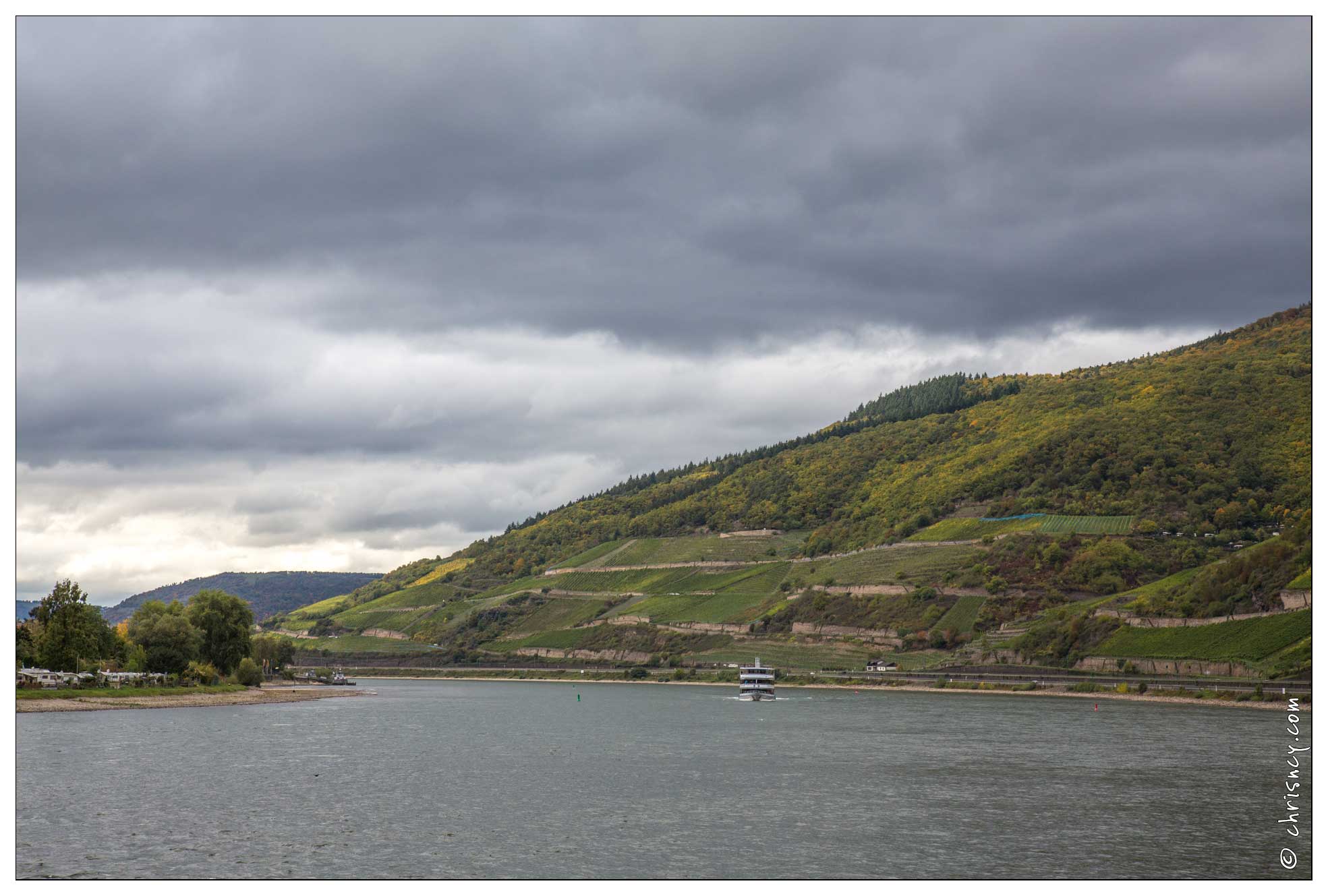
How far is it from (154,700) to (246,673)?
34841mm

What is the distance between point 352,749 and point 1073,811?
56988 millimetres

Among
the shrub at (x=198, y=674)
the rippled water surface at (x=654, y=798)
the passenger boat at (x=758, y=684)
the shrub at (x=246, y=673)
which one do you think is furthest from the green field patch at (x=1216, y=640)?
the shrub at (x=198, y=674)

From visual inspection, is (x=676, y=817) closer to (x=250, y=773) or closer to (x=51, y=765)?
(x=250, y=773)

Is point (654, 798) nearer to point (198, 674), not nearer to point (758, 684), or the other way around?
point (198, 674)

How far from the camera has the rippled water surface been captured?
4900cm

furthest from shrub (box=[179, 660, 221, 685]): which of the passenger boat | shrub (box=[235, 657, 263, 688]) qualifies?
the passenger boat

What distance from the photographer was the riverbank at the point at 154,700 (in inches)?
4813

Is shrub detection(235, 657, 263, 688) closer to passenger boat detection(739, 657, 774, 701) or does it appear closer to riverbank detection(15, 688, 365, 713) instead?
riverbank detection(15, 688, 365, 713)

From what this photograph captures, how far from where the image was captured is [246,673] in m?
166

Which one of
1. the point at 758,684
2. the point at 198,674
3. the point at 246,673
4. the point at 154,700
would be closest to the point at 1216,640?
the point at 758,684

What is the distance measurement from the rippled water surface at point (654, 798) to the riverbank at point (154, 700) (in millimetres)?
1504

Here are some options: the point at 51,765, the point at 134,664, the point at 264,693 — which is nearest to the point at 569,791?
the point at 51,765

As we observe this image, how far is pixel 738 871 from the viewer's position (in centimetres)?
4734
